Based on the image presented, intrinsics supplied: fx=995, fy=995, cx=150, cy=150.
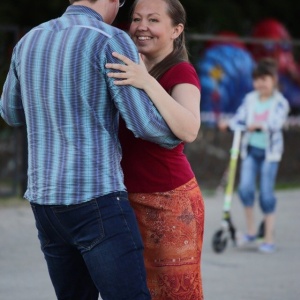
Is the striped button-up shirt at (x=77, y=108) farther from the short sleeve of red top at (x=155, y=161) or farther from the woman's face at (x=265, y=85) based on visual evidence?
the woman's face at (x=265, y=85)

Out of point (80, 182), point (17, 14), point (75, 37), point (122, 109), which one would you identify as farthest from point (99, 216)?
point (17, 14)

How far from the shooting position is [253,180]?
8.66 metres

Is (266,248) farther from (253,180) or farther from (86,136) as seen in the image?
(86,136)

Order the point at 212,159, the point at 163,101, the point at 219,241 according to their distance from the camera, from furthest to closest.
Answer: the point at 212,159, the point at 219,241, the point at 163,101

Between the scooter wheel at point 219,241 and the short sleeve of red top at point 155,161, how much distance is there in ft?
14.5

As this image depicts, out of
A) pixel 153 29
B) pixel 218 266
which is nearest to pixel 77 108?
pixel 153 29

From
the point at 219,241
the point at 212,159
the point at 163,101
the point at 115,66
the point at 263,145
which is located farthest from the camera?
the point at 212,159

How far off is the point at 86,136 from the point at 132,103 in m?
0.20

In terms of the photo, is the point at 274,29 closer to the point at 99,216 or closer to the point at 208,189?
the point at 208,189

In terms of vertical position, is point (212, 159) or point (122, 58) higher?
point (122, 58)

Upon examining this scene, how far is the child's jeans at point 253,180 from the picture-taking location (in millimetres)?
8578

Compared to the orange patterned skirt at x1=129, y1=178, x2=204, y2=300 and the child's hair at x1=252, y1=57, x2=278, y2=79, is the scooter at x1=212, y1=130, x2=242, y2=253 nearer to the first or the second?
the child's hair at x1=252, y1=57, x2=278, y2=79

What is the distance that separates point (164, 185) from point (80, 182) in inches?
20.5

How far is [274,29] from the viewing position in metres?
16.3
